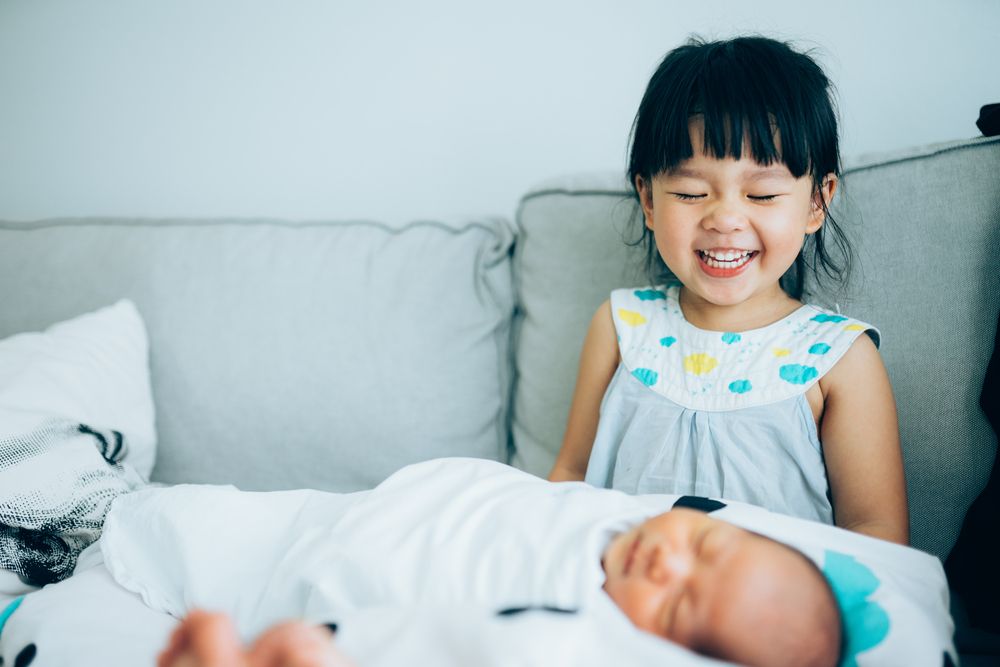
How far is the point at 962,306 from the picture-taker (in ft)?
2.93

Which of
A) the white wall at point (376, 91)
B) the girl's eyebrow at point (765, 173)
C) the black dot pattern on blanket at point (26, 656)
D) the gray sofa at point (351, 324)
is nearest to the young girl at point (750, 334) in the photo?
the girl's eyebrow at point (765, 173)

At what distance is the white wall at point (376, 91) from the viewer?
117cm

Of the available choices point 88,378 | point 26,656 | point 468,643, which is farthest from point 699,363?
point 88,378

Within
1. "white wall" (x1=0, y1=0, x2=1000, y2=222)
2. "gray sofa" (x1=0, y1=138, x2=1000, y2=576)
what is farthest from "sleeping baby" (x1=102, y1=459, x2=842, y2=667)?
"white wall" (x1=0, y1=0, x2=1000, y2=222)

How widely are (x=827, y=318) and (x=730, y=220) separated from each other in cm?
23

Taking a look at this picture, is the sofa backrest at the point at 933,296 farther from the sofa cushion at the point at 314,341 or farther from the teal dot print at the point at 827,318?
the sofa cushion at the point at 314,341

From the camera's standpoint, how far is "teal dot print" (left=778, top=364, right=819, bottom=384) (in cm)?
87

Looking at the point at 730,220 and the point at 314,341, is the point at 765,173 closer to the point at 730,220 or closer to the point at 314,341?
the point at 730,220

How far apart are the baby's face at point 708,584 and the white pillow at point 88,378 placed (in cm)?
86

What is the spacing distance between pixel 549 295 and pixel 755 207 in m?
0.41

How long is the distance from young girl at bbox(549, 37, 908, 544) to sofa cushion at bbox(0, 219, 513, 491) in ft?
1.01

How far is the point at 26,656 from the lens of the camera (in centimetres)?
68

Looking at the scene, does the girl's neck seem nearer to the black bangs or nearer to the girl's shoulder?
the girl's shoulder

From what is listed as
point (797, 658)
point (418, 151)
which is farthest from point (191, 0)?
point (797, 658)
